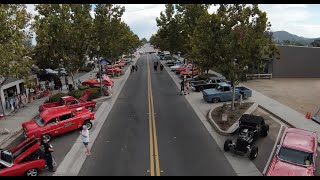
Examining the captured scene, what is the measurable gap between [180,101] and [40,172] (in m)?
16.1

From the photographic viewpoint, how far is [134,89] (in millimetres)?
34500

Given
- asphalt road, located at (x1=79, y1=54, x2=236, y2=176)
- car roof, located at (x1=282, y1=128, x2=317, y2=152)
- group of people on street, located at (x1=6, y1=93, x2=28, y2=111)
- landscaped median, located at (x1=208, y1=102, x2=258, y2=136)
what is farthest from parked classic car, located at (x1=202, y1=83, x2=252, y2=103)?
group of people on street, located at (x1=6, y1=93, x2=28, y2=111)

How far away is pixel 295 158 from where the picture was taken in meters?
13.0

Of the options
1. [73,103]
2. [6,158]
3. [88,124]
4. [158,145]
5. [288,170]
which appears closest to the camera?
[288,170]

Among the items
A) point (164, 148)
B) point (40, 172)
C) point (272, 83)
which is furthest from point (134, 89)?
point (40, 172)

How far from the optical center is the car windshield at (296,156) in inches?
502

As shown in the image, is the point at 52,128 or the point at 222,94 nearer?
the point at 52,128

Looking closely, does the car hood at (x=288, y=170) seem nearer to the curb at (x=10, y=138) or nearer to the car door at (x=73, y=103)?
the curb at (x=10, y=138)

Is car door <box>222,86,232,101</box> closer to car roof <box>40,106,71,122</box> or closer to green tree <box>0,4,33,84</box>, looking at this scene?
car roof <box>40,106,71,122</box>

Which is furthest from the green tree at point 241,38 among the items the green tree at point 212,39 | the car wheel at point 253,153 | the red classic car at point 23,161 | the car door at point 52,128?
Result: the red classic car at point 23,161

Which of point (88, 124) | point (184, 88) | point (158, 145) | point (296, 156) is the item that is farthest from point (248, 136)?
point (184, 88)

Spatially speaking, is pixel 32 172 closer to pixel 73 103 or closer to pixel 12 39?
pixel 12 39

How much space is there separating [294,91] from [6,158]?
26.9 m

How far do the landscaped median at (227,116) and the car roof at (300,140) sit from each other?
4131mm
